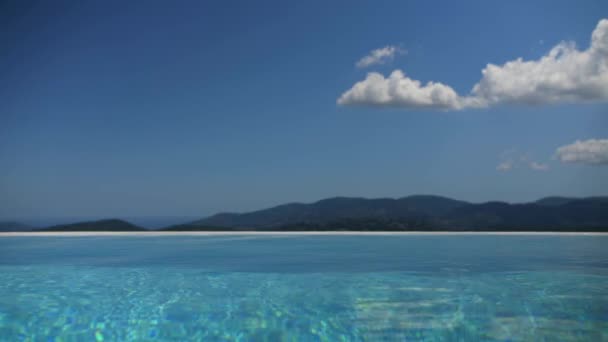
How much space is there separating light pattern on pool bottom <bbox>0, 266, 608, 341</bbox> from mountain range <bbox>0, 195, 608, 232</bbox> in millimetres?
11086

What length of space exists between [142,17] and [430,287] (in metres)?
14.3

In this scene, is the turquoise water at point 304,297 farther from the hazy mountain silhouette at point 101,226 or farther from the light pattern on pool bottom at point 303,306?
the hazy mountain silhouette at point 101,226

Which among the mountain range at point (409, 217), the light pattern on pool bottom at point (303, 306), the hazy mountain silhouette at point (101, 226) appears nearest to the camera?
the light pattern on pool bottom at point (303, 306)

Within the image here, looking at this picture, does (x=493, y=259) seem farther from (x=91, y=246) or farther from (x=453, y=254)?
(x=91, y=246)

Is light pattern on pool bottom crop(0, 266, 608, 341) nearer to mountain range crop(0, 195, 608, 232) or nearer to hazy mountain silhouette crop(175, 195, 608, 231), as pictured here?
mountain range crop(0, 195, 608, 232)

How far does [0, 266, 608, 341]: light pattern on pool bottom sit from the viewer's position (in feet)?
11.8

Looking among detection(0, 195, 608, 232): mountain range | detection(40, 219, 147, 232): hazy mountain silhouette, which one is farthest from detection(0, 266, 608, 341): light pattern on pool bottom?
detection(40, 219, 147, 232): hazy mountain silhouette

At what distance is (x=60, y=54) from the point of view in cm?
1507

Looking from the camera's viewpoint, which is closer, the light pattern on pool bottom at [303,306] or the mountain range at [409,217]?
the light pattern on pool bottom at [303,306]

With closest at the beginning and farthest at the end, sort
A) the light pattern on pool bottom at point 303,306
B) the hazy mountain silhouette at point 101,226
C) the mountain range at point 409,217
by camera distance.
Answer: the light pattern on pool bottom at point 303,306
the mountain range at point 409,217
the hazy mountain silhouette at point 101,226

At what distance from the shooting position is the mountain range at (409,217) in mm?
17688

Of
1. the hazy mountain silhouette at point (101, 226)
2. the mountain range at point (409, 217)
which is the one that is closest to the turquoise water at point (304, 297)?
the mountain range at point (409, 217)

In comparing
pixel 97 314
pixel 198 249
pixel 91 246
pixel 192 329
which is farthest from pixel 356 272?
pixel 91 246

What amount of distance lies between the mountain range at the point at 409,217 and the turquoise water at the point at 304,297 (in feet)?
29.1
